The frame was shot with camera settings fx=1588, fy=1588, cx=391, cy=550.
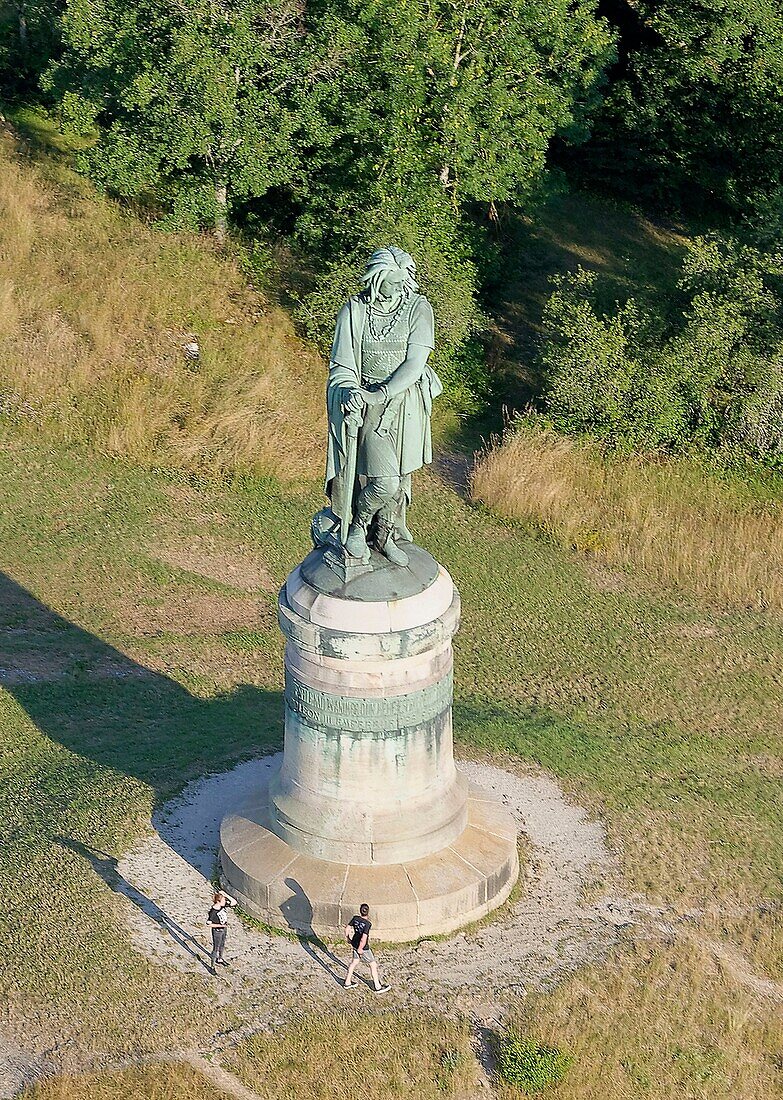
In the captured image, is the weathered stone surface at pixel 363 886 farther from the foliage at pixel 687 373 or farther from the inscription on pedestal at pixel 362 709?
the foliage at pixel 687 373

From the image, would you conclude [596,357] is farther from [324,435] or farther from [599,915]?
[599,915]

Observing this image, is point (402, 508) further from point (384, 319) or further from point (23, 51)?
point (23, 51)

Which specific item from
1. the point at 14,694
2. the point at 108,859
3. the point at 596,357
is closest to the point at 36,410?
the point at 14,694

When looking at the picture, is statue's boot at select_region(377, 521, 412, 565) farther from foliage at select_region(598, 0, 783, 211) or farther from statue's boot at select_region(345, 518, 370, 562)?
foliage at select_region(598, 0, 783, 211)

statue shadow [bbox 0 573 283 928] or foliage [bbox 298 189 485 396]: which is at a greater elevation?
foliage [bbox 298 189 485 396]

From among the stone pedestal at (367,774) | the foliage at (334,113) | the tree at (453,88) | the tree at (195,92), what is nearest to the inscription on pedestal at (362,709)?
the stone pedestal at (367,774)

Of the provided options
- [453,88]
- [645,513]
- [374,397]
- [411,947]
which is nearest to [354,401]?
[374,397]

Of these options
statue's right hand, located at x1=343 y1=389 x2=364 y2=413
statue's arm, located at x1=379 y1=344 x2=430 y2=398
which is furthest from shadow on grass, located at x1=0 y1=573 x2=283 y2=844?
statue's arm, located at x1=379 y1=344 x2=430 y2=398
